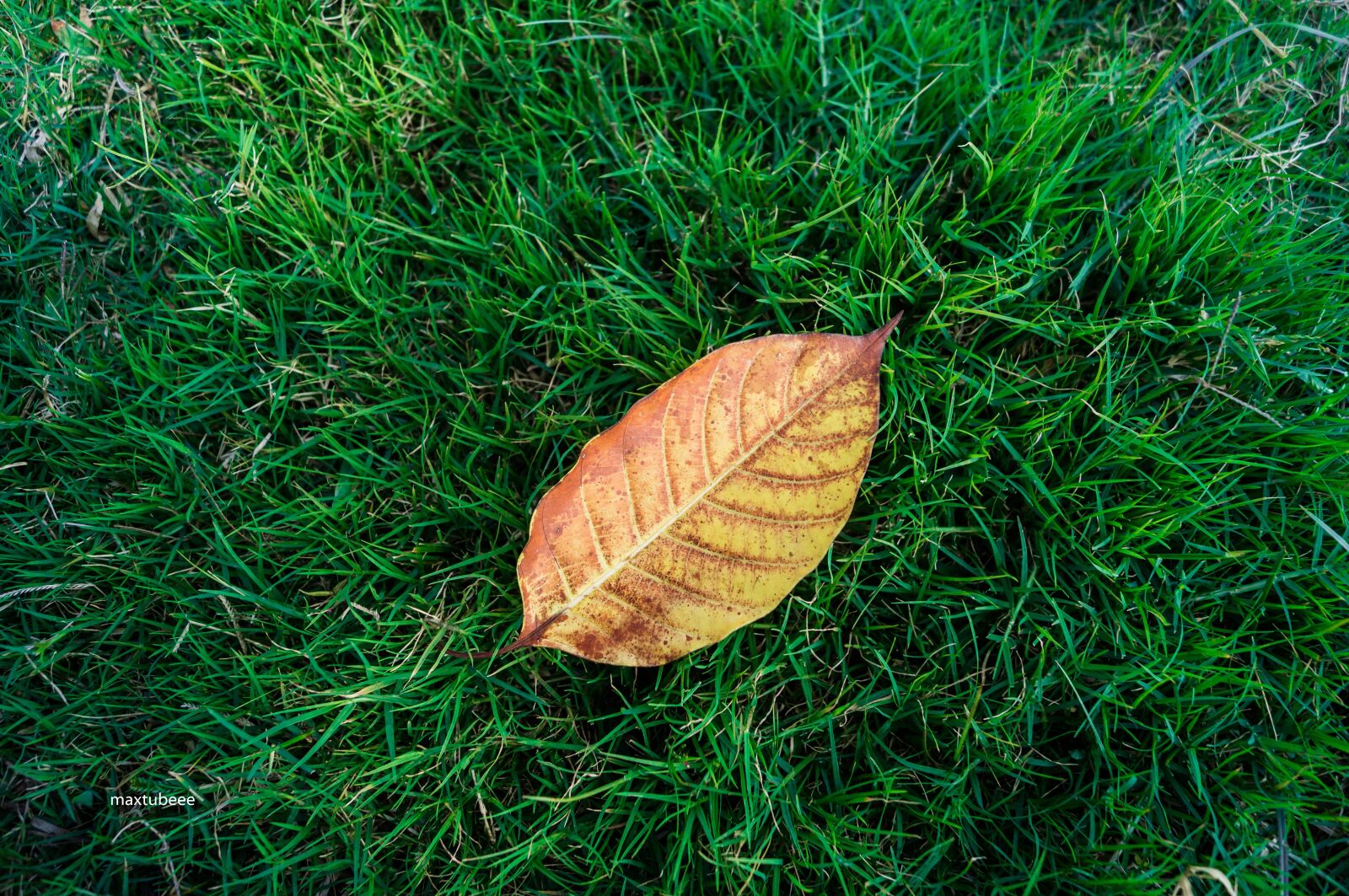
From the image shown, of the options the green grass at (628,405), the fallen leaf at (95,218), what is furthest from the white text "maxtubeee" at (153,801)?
the fallen leaf at (95,218)

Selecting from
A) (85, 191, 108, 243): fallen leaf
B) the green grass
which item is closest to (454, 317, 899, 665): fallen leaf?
the green grass

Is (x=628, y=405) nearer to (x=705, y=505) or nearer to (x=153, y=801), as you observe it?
(x=705, y=505)

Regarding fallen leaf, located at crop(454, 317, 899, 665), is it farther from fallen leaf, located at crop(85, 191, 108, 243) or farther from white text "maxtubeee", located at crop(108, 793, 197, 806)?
fallen leaf, located at crop(85, 191, 108, 243)

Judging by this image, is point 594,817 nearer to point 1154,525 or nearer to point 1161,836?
point 1161,836

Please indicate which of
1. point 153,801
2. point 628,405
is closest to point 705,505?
point 628,405

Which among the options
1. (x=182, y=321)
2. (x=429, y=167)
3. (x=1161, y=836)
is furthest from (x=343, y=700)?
(x=1161, y=836)

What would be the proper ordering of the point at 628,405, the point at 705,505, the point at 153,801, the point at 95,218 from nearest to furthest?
the point at 705,505 < the point at 153,801 < the point at 628,405 < the point at 95,218

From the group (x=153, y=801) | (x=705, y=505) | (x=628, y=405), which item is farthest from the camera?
(x=628, y=405)
